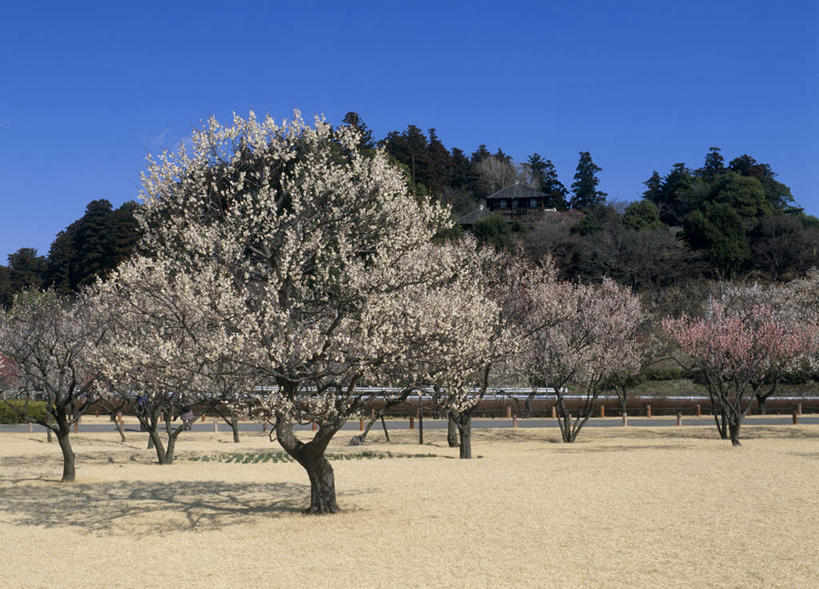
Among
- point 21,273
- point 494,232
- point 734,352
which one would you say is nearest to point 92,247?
point 21,273

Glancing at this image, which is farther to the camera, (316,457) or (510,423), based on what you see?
(510,423)

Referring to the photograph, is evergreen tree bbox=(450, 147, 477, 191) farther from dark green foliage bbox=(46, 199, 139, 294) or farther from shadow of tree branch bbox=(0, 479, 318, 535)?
shadow of tree branch bbox=(0, 479, 318, 535)

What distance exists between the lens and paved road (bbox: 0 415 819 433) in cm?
4012

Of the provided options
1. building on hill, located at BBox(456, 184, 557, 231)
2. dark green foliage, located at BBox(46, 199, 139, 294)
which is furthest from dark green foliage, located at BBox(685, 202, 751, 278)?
dark green foliage, located at BBox(46, 199, 139, 294)

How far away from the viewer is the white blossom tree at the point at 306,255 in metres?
13.4

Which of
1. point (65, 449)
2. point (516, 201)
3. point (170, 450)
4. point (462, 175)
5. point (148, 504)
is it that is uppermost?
point (462, 175)

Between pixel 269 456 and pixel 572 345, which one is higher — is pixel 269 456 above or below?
below

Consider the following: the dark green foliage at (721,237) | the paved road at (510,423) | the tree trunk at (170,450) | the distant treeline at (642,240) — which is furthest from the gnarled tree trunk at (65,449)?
the dark green foliage at (721,237)

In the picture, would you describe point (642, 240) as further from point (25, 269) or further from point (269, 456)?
point (25, 269)

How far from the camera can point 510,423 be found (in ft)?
134

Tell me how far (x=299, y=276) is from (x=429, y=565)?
19.2 ft

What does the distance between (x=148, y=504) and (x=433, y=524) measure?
6.68 metres

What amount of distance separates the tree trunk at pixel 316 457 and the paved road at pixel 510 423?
2478 centimetres

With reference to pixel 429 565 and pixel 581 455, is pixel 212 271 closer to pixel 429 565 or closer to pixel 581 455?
pixel 429 565
